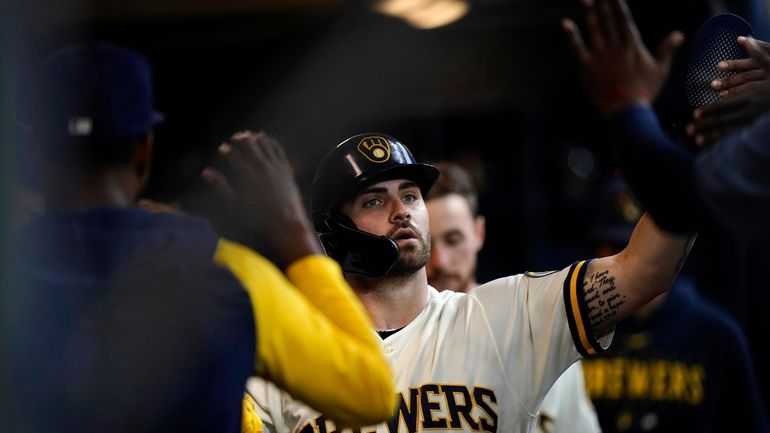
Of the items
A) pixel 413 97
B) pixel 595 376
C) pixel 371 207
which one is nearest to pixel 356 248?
pixel 371 207

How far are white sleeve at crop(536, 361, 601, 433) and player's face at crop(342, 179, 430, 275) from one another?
108cm

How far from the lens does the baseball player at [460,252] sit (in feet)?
14.9

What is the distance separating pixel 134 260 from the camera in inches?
92.7

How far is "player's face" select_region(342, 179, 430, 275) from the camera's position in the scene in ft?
12.0

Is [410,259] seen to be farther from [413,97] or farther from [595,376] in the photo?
[413,97]

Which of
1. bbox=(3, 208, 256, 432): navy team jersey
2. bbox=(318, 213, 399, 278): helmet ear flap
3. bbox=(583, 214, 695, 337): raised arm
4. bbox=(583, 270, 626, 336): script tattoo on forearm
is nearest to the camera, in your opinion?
bbox=(3, 208, 256, 432): navy team jersey

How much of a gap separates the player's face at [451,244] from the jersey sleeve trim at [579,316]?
5.29 feet

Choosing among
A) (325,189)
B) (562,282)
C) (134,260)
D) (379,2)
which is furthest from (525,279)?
(379,2)

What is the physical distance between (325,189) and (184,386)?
155cm

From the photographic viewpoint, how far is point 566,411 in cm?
456

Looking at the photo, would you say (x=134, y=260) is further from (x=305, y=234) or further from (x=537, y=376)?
(x=537, y=376)

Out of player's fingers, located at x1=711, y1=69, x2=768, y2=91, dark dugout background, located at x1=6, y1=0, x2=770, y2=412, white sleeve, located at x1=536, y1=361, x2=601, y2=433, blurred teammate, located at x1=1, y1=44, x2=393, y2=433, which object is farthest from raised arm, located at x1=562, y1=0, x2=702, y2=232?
dark dugout background, located at x1=6, y1=0, x2=770, y2=412

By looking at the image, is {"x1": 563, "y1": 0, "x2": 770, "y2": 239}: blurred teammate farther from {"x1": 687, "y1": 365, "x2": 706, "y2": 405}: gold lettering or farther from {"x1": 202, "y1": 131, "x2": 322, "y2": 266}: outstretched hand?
{"x1": 687, "y1": 365, "x2": 706, "y2": 405}: gold lettering

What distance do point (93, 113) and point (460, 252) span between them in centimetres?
270
